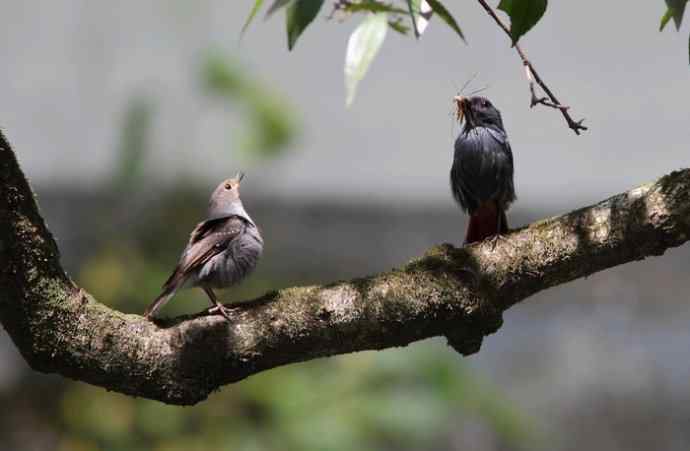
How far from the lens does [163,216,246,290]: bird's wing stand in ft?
10.9

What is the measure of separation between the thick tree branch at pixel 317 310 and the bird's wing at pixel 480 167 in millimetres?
1052

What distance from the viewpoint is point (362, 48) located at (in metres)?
1.75

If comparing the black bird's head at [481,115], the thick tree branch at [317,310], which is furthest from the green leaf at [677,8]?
the black bird's head at [481,115]

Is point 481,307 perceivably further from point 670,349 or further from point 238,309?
point 670,349

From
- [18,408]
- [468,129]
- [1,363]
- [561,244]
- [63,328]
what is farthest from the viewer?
[1,363]

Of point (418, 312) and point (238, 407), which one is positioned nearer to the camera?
point (418, 312)

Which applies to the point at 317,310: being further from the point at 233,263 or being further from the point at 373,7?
the point at 373,7

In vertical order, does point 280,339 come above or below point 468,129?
below

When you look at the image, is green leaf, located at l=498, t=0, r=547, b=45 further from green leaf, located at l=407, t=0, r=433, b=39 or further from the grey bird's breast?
the grey bird's breast

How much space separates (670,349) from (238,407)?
2.83m

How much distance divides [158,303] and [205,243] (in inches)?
19.0

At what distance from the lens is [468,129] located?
410 centimetres

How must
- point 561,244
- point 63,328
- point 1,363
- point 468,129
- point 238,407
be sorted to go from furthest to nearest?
point 1,363 < point 238,407 < point 468,129 < point 561,244 < point 63,328

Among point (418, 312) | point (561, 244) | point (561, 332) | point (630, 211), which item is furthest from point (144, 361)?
point (561, 332)
